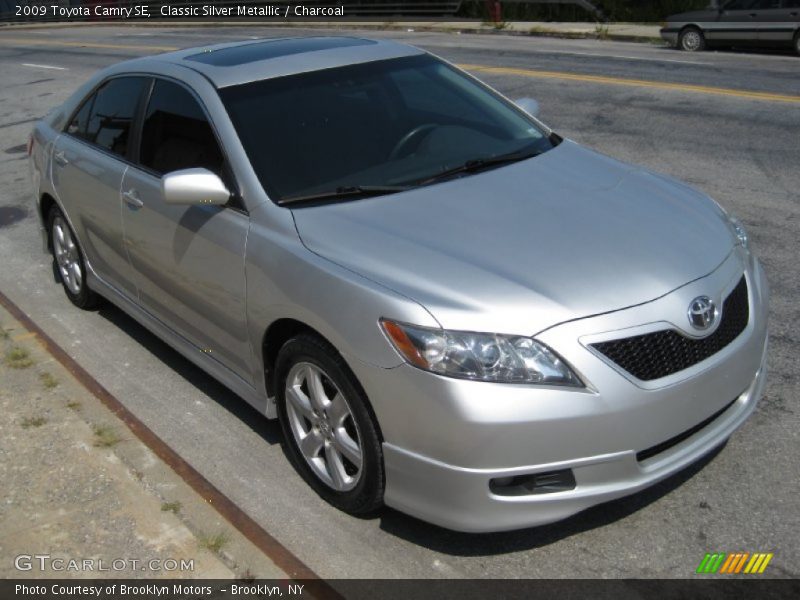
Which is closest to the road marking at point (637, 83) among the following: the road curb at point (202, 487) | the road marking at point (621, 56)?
the road marking at point (621, 56)

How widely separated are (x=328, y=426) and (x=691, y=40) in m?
19.3

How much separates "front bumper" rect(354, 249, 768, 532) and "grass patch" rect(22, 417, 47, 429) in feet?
6.78

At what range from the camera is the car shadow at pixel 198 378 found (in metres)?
4.89

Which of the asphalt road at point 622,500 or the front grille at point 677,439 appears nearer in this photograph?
the front grille at point 677,439

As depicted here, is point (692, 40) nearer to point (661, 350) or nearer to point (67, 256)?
point (67, 256)

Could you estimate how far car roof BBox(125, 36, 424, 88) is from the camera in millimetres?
4910

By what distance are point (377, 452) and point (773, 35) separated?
725 inches

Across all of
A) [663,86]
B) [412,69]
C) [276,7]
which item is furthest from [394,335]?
[276,7]

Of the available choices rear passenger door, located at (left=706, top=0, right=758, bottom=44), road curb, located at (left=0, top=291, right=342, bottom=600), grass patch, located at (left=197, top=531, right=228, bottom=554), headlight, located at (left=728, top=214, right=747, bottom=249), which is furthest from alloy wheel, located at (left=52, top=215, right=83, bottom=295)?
rear passenger door, located at (left=706, top=0, right=758, bottom=44)

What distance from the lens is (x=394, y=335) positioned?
138 inches

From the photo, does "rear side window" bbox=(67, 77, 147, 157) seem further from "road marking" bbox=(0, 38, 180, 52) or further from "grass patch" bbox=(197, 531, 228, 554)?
"road marking" bbox=(0, 38, 180, 52)

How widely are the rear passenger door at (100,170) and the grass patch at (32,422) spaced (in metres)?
0.95

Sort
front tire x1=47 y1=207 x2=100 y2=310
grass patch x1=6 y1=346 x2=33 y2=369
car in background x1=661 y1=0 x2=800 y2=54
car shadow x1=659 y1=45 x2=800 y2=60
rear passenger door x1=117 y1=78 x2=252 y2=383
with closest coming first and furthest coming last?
rear passenger door x1=117 y1=78 x2=252 y2=383, grass patch x1=6 y1=346 x2=33 y2=369, front tire x1=47 y1=207 x2=100 y2=310, car in background x1=661 y1=0 x2=800 y2=54, car shadow x1=659 y1=45 x2=800 y2=60

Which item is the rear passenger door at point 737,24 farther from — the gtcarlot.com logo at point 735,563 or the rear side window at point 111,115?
the gtcarlot.com logo at point 735,563
